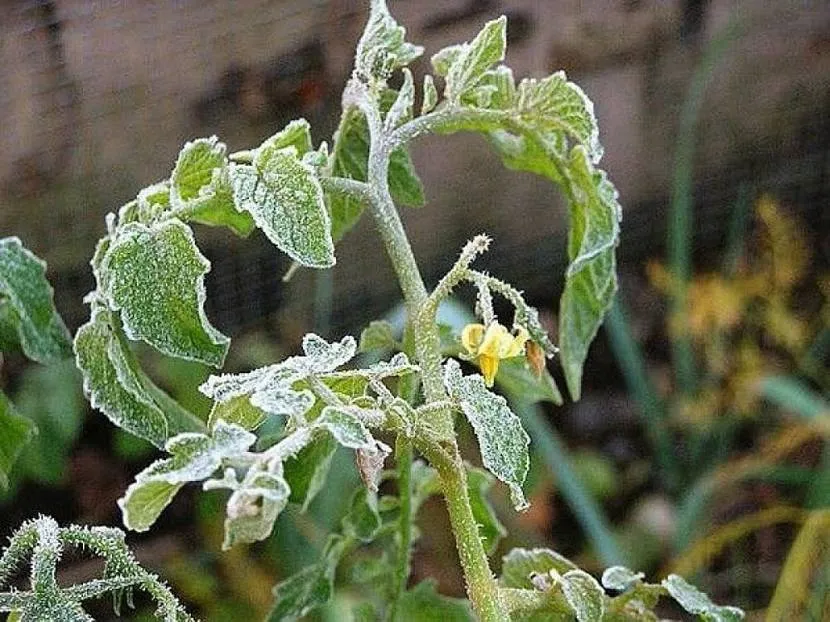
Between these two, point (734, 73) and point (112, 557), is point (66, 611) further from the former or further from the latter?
point (734, 73)

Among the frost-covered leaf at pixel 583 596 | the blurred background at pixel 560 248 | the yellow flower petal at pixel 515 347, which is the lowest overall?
the blurred background at pixel 560 248

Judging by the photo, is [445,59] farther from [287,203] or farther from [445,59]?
[287,203]

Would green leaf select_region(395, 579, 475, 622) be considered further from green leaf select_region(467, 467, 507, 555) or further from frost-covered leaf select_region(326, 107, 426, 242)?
frost-covered leaf select_region(326, 107, 426, 242)

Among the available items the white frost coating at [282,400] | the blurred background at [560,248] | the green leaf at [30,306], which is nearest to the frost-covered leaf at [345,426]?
the white frost coating at [282,400]

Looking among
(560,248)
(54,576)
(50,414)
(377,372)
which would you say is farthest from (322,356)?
(560,248)

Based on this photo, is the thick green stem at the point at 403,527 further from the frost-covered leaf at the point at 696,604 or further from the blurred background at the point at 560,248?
the blurred background at the point at 560,248
